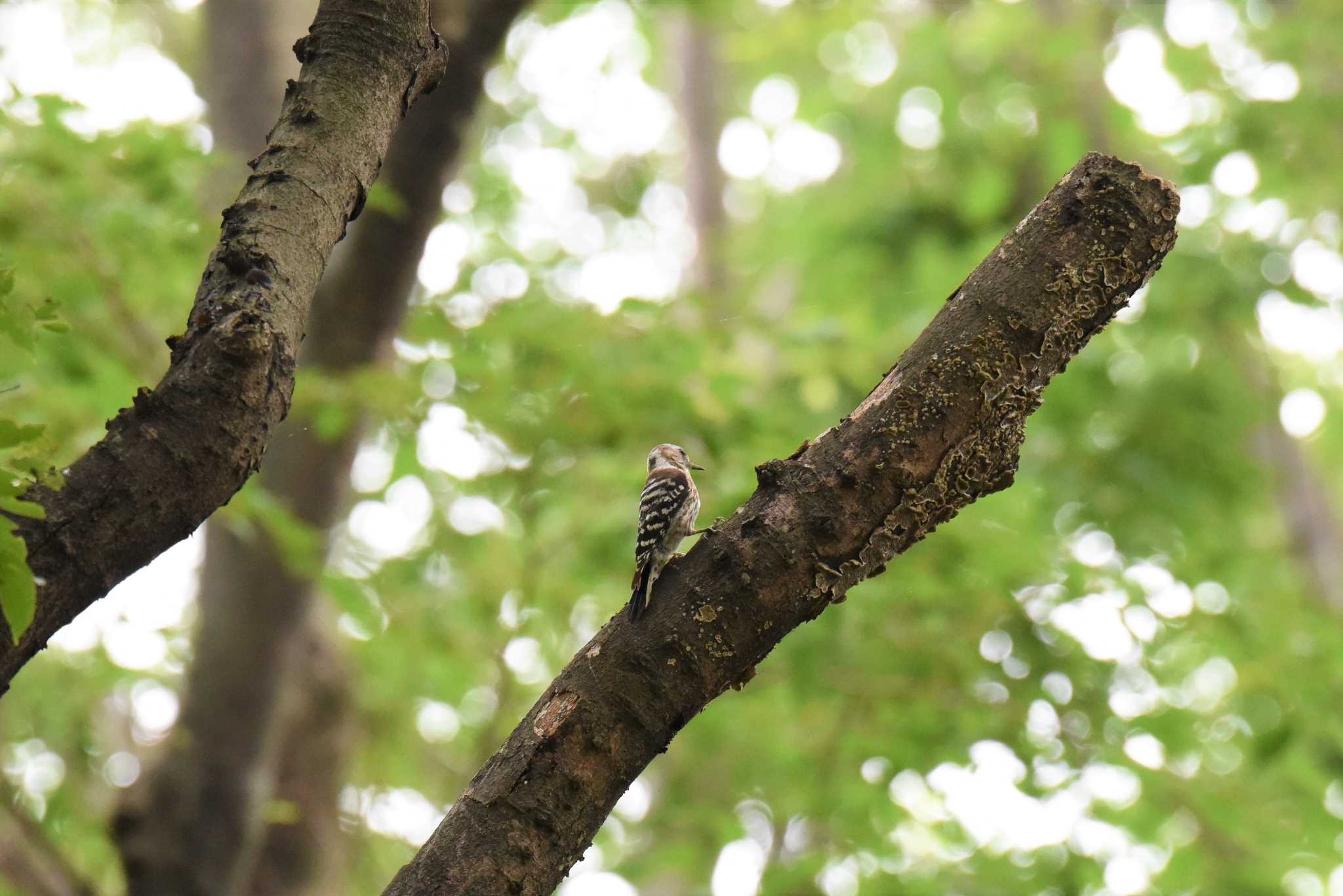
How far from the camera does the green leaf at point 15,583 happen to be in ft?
5.66

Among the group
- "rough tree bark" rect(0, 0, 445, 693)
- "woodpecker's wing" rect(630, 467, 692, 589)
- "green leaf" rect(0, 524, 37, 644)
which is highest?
"woodpecker's wing" rect(630, 467, 692, 589)

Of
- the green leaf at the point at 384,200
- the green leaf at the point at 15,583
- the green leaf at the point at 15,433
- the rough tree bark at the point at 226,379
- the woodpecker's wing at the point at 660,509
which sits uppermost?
the green leaf at the point at 384,200

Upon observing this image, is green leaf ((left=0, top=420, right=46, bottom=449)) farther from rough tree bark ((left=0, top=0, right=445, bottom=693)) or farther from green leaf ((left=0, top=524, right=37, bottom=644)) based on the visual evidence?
green leaf ((left=0, top=524, right=37, bottom=644))

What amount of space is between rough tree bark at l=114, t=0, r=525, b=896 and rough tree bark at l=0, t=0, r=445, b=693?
2999mm

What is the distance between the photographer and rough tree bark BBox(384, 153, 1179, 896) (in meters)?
2.34

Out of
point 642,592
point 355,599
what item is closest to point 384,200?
point 355,599

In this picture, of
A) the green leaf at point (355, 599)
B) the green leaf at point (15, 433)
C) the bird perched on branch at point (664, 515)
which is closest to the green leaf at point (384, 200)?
the bird perched on branch at point (664, 515)

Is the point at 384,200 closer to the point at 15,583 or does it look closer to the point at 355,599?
the point at 355,599

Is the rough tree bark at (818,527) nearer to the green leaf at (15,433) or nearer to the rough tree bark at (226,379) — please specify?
the rough tree bark at (226,379)

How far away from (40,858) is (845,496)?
477cm

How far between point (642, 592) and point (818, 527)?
66 cm

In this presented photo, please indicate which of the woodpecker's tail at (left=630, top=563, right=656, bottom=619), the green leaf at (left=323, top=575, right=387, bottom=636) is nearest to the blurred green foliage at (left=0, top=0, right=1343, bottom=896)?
the green leaf at (left=323, top=575, right=387, bottom=636)

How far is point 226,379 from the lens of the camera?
211cm

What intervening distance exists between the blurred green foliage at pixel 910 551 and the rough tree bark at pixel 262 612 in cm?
31
